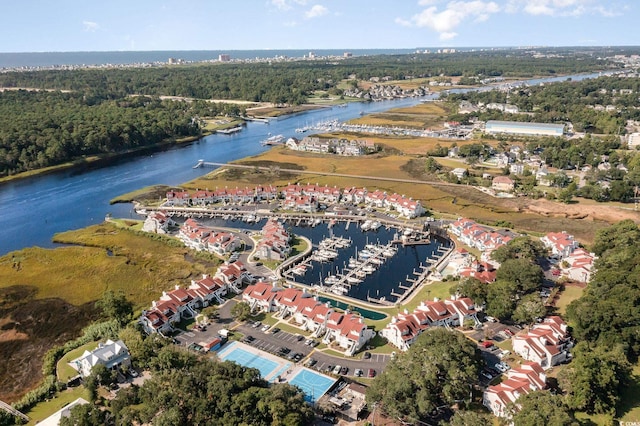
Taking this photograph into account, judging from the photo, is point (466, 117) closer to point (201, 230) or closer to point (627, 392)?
point (201, 230)

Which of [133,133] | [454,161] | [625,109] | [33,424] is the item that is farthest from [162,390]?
[625,109]

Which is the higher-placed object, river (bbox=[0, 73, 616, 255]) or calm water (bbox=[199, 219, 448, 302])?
river (bbox=[0, 73, 616, 255])

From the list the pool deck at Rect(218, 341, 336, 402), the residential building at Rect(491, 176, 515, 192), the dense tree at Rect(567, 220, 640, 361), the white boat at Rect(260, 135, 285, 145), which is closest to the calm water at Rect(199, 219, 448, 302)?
the pool deck at Rect(218, 341, 336, 402)

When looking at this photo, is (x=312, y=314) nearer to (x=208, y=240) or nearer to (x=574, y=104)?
(x=208, y=240)

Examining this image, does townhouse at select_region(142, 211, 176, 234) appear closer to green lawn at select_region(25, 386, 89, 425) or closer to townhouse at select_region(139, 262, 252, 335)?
townhouse at select_region(139, 262, 252, 335)

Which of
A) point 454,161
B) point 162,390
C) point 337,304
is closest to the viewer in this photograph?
point 162,390
